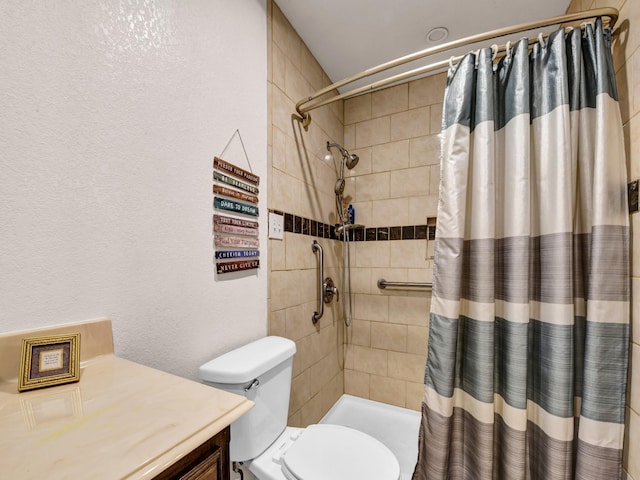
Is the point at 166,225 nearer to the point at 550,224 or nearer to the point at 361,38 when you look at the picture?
the point at 550,224

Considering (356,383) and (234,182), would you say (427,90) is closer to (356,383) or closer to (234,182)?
(234,182)

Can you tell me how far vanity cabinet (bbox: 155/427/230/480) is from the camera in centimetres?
47

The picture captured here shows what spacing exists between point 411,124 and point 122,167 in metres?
1.90

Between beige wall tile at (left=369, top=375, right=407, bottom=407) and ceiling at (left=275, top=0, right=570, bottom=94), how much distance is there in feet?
7.52

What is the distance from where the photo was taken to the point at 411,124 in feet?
6.88

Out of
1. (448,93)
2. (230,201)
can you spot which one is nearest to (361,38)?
(448,93)

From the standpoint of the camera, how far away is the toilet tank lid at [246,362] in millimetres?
959

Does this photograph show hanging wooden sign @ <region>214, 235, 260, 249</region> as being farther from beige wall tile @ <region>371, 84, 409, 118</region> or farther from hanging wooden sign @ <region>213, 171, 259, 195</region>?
beige wall tile @ <region>371, 84, 409, 118</region>

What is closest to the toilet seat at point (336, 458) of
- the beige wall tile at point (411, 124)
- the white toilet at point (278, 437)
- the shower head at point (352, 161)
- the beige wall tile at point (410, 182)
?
the white toilet at point (278, 437)

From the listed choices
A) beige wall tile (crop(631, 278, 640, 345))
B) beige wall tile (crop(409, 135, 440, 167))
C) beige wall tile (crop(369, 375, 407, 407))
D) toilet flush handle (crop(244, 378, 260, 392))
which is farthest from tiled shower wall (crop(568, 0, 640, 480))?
beige wall tile (crop(369, 375, 407, 407))

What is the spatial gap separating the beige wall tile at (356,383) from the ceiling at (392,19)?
232cm

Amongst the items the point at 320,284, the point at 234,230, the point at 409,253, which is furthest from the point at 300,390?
the point at 409,253

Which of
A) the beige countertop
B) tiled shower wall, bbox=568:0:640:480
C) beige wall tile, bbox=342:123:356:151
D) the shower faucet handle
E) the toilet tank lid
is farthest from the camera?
beige wall tile, bbox=342:123:356:151

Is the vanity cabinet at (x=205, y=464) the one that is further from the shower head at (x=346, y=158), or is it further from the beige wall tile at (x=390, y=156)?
the beige wall tile at (x=390, y=156)
